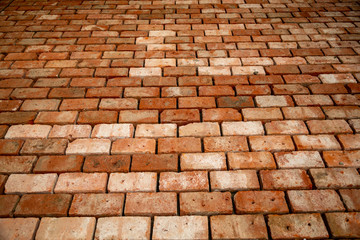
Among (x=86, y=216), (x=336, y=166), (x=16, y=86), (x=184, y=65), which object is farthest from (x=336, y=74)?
(x=16, y=86)

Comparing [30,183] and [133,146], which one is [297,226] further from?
[30,183]

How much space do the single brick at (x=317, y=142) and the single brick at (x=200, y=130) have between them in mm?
489

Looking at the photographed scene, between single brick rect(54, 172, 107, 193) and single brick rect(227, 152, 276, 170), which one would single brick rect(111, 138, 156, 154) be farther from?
single brick rect(227, 152, 276, 170)

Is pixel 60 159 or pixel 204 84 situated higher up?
pixel 204 84

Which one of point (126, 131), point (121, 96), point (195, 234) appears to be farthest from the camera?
point (121, 96)

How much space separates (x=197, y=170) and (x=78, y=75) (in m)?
1.22

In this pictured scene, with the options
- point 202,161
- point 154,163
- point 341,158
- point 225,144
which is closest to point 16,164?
point 154,163

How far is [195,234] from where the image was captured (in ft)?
3.42

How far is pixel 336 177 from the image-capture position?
4.00ft

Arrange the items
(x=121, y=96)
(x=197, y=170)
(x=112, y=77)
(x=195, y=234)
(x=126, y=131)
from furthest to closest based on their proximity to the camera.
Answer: (x=112, y=77) < (x=121, y=96) < (x=126, y=131) < (x=197, y=170) < (x=195, y=234)

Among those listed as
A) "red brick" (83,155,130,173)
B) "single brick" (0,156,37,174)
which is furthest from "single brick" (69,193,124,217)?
"single brick" (0,156,37,174)

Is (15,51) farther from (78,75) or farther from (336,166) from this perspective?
(336,166)

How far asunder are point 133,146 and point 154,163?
0.57ft

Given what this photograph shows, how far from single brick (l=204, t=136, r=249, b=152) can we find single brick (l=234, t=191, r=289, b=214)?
0.27m
